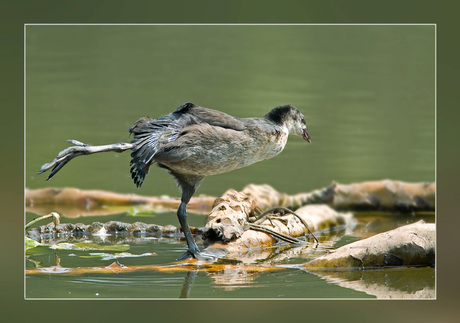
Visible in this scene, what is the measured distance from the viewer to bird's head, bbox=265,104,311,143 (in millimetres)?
7402

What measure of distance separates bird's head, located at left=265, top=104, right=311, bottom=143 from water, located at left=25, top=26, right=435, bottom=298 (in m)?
1.02

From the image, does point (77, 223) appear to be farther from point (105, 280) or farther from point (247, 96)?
point (247, 96)

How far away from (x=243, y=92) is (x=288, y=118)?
314cm

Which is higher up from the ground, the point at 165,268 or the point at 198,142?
the point at 198,142

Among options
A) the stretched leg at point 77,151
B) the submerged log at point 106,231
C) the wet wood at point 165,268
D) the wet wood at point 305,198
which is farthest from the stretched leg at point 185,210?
the wet wood at point 305,198

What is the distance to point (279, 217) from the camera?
8297mm

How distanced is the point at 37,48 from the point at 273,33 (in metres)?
2.75

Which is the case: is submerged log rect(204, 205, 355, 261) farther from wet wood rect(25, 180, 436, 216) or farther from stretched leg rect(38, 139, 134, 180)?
stretched leg rect(38, 139, 134, 180)

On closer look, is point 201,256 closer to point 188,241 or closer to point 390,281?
point 188,241

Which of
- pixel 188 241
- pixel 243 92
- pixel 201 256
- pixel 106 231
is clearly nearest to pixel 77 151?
pixel 188 241

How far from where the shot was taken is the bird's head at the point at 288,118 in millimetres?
7402

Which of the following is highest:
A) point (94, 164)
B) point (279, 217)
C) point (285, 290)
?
point (94, 164)

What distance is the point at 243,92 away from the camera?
34.6ft

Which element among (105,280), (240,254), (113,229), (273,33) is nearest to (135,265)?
(105,280)
